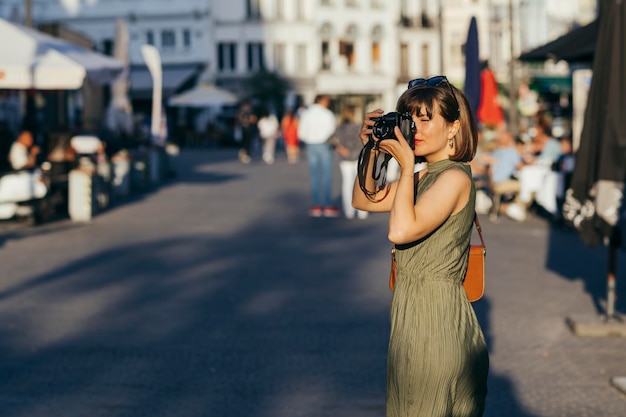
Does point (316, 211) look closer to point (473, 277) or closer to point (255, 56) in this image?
point (473, 277)

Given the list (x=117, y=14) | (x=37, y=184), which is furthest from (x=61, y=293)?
(x=117, y=14)

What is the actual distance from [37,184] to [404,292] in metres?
14.0

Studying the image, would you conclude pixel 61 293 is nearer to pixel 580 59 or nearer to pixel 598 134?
pixel 598 134

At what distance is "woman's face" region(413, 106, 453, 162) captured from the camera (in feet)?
13.4

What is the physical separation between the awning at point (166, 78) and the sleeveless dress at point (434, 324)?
6064cm

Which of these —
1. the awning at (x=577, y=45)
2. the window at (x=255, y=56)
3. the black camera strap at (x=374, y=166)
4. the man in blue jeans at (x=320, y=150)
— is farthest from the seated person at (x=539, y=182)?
the window at (x=255, y=56)

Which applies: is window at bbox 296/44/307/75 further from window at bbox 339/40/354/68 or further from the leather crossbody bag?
the leather crossbody bag

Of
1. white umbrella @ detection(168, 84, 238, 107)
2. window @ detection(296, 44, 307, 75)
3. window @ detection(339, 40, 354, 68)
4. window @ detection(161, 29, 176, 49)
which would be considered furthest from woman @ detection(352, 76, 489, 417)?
window @ detection(339, 40, 354, 68)

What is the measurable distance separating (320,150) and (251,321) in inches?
381

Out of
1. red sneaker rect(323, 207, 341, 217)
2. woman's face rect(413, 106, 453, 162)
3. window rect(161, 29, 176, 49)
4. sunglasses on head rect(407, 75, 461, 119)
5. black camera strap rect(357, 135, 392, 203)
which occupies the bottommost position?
red sneaker rect(323, 207, 341, 217)

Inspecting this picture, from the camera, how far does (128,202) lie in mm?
22078

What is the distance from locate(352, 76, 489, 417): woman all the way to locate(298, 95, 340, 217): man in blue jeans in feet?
48.4

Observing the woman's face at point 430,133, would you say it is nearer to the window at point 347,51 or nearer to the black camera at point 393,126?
the black camera at point 393,126

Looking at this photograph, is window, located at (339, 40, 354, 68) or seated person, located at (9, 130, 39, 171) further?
window, located at (339, 40, 354, 68)
